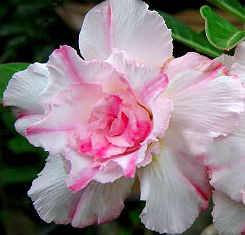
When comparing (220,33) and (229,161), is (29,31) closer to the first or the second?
(220,33)

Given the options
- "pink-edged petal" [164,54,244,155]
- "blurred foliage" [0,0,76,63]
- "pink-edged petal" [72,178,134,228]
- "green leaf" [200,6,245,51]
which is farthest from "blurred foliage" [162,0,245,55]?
"blurred foliage" [0,0,76,63]

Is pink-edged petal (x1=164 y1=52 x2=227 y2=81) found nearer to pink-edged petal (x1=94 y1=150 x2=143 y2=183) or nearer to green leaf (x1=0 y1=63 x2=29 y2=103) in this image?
pink-edged petal (x1=94 y1=150 x2=143 y2=183)

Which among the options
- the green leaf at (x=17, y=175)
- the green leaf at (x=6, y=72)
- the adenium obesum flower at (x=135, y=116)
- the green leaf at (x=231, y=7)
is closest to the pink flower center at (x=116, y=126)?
the adenium obesum flower at (x=135, y=116)

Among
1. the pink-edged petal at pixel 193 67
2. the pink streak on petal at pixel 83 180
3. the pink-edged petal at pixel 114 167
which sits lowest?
the pink streak on petal at pixel 83 180

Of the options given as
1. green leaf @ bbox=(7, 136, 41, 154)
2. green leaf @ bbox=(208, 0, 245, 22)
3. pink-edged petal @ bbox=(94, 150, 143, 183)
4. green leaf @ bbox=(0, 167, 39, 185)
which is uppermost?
pink-edged petal @ bbox=(94, 150, 143, 183)

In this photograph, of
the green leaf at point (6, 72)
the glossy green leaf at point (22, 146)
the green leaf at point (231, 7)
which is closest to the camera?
the green leaf at point (6, 72)

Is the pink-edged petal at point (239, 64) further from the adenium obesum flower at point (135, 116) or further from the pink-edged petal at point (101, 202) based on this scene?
the pink-edged petal at point (101, 202)

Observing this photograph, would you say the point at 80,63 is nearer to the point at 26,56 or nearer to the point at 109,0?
the point at 109,0
